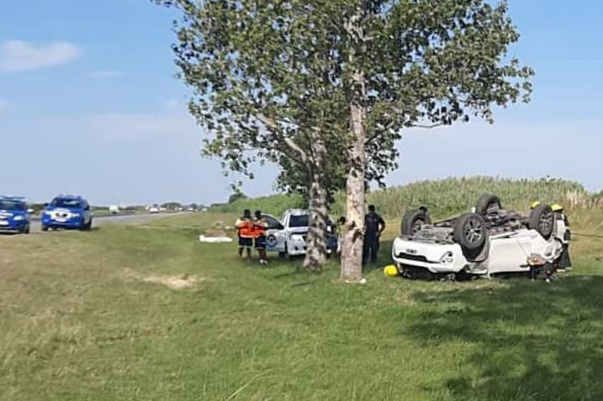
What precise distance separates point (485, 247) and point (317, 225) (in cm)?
655

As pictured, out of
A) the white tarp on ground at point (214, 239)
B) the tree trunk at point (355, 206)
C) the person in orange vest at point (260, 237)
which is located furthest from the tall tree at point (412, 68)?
the white tarp on ground at point (214, 239)

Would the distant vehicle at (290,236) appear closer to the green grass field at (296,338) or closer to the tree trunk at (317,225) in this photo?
the tree trunk at (317,225)

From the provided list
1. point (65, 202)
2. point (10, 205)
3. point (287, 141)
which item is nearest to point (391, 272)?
point (287, 141)

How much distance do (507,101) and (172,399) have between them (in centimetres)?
1495

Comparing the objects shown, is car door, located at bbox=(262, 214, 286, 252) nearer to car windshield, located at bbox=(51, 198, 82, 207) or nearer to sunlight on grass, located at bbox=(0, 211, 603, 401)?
sunlight on grass, located at bbox=(0, 211, 603, 401)

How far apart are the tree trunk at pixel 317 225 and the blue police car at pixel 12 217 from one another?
1952cm

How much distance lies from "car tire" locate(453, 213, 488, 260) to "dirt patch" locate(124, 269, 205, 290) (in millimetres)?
6061

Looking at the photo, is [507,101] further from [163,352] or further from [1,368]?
[1,368]

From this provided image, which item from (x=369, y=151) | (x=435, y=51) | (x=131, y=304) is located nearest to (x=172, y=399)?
(x=131, y=304)

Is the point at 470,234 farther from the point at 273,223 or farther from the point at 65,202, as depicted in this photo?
the point at 65,202

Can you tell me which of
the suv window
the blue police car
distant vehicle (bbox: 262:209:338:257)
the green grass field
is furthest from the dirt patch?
the blue police car

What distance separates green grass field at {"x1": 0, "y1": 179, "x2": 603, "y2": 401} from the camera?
9.22 metres

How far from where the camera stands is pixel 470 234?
20.1 metres

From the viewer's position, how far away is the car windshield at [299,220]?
3183 cm
